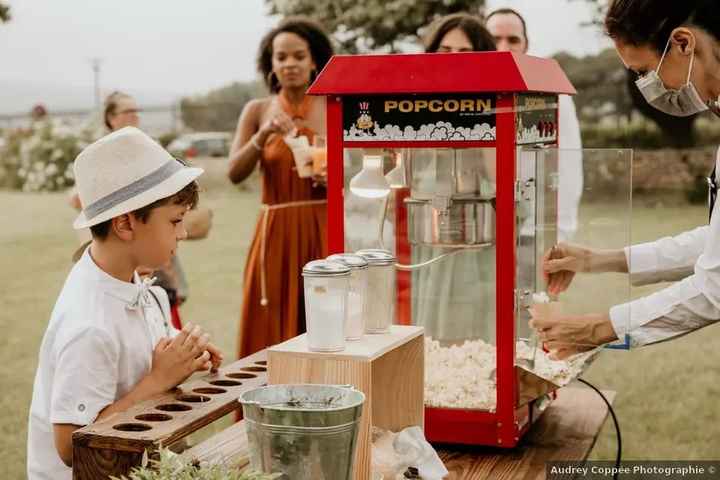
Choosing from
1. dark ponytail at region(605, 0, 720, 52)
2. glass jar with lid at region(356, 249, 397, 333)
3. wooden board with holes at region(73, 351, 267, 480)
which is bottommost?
wooden board with holes at region(73, 351, 267, 480)

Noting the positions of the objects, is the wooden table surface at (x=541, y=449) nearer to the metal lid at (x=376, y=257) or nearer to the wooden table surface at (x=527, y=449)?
the wooden table surface at (x=527, y=449)

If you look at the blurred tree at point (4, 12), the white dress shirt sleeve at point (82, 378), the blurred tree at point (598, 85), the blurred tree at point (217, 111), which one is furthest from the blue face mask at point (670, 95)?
the blurred tree at point (598, 85)

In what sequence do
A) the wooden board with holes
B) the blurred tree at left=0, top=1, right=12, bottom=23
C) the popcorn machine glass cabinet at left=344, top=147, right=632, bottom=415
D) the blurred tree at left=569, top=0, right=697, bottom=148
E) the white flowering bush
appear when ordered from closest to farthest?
the wooden board with holes, the popcorn machine glass cabinet at left=344, top=147, right=632, bottom=415, the blurred tree at left=0, top=1, right=12, bottom=23, the white flowering bush, the blurred tree at left=569, top=0, right=697, bottom=148

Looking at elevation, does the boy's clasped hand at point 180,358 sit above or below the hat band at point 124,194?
below

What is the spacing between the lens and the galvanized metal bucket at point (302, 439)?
1723mm

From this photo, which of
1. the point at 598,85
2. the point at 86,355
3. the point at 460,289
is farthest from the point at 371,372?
the point at 598,85

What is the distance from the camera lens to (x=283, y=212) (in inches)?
174

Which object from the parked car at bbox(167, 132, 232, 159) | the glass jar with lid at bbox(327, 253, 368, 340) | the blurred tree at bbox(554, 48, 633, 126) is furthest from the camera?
the blurred tree at bbox(554, 48, 633, 126)

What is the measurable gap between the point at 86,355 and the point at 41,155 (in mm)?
10810

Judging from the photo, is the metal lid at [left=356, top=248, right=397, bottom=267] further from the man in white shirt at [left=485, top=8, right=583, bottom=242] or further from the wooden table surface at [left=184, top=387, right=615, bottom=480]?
the man in white shirt at [left=485, top=8, right=583, bottom=242]

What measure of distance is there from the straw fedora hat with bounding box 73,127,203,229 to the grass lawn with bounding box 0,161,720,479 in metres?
1.27

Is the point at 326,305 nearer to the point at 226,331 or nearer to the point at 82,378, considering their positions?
the point at 82,378

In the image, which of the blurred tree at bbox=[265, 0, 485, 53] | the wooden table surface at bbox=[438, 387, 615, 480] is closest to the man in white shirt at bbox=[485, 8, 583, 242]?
the wooden table surface at bbox=[438, 387, 615, 480]

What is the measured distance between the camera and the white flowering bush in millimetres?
12180
